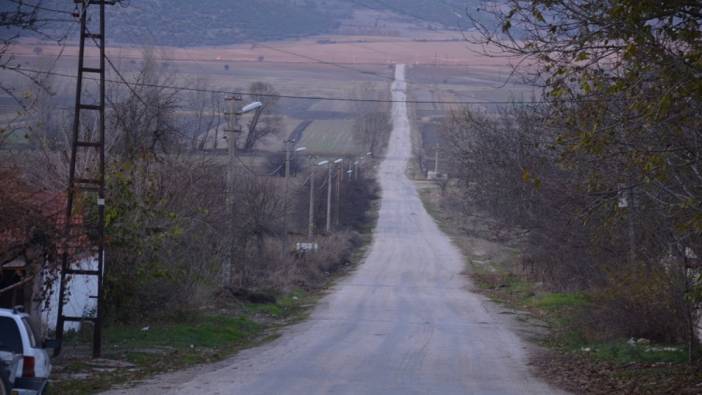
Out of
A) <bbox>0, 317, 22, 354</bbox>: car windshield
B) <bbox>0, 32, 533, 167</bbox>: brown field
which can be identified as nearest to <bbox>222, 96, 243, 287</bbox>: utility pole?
<bbox>0, 32, 533, 167</bbox>: brown field

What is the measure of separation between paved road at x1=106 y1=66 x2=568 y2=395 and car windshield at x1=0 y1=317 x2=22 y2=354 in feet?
10.4

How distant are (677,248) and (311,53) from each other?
58.2m

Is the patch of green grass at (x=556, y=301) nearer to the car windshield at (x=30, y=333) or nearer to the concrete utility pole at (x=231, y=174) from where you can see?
the concrete utility pole at (x=231, y=174)

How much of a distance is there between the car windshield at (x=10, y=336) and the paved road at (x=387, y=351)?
125 inches

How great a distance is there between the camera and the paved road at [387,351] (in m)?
15.6

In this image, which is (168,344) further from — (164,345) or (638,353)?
(638,353)

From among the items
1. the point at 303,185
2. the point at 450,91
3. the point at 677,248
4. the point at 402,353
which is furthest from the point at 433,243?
the point at 677,248

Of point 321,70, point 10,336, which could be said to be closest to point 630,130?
point 10,336

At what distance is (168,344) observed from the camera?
72.5ft

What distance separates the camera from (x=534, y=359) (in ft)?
68.5

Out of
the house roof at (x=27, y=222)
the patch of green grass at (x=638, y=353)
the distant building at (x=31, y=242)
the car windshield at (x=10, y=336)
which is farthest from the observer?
the patch of green grass at (x=638, y=353)

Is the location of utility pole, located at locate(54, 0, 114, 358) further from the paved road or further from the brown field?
the brown field

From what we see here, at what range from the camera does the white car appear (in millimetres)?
11438

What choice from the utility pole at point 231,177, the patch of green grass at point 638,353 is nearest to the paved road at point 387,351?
the patch of green grass at point 638,353
